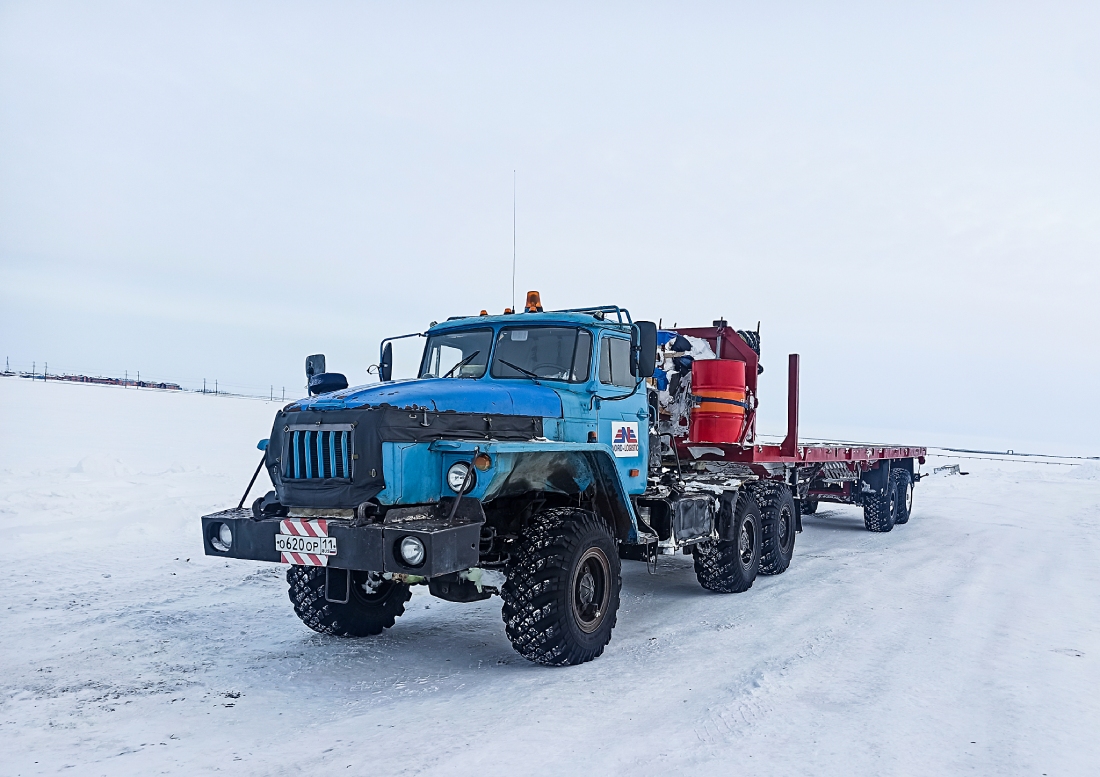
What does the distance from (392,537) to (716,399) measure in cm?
590

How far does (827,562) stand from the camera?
10.8 metres

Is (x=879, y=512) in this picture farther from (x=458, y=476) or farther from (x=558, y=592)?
(x=458, y=476)

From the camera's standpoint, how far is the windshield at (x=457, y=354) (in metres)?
6.94

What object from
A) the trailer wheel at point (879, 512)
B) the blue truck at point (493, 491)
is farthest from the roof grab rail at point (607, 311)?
the trailer wheel at point (879, 512)

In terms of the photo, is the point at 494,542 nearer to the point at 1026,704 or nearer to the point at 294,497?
the point at 294,497

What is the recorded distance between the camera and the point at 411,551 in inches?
192

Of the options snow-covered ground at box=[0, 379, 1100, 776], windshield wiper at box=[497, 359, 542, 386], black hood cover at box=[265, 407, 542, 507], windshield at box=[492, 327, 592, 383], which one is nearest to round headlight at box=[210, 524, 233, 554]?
black hood cover at box=[265, 407, 542, 507]

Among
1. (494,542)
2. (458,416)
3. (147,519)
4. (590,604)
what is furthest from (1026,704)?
(147,519)

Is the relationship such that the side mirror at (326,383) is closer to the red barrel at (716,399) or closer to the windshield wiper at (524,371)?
the windshield wiper at (524,371)

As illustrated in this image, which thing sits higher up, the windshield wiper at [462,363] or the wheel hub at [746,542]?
the windshield wiper at [462,363]

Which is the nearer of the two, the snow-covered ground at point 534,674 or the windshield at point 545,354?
the snow-covered ground at point 534,674

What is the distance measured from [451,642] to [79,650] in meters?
2.67

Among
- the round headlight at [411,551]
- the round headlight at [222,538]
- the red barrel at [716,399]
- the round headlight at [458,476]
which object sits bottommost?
the round headlight at [222,538]

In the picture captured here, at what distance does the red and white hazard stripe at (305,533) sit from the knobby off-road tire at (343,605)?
0.94m
